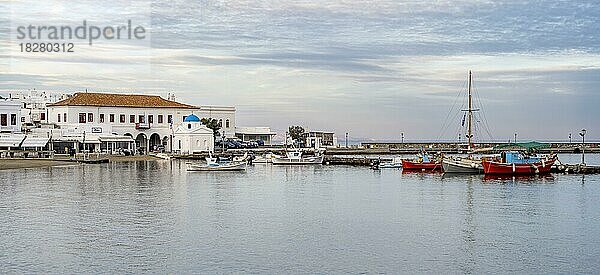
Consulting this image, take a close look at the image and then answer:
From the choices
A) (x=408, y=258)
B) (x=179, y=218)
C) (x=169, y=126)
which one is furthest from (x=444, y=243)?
(x=169, y=126)

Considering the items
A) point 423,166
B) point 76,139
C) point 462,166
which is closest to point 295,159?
point 423,166

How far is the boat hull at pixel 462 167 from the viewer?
169 feet

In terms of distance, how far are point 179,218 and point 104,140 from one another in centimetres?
5292

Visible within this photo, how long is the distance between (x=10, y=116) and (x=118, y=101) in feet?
47.6

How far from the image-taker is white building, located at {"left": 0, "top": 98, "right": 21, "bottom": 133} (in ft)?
225

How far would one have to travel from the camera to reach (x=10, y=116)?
227ft

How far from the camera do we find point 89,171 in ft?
163

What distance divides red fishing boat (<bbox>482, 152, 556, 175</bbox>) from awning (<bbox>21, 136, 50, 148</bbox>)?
135 feet

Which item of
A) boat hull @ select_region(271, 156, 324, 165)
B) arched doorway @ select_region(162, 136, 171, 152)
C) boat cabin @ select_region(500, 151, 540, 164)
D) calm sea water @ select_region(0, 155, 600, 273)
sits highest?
arched doorway @ select_region(162, 136, 171, 152)

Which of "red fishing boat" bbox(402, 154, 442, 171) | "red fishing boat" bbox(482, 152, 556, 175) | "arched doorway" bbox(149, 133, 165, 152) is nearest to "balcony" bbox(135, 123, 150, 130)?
"arched doorway" bbox(149, 133, 165, 152)

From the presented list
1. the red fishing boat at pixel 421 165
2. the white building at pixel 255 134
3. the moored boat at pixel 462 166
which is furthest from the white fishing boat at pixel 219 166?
the white building at pixel 255 134

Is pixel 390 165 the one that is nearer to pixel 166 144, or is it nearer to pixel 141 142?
pixel 166 144

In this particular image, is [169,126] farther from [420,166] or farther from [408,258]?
[408,258]

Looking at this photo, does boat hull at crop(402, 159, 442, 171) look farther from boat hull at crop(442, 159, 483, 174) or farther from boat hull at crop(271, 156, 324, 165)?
boat hull at crop(271, 156, 324, 165)
